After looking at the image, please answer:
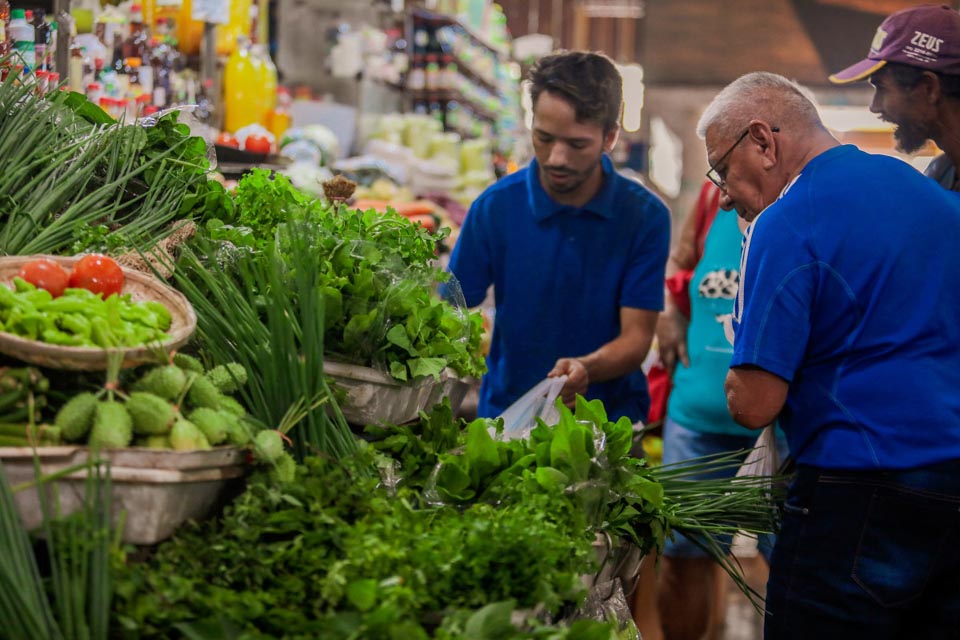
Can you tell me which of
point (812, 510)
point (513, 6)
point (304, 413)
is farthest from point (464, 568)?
point (513, 6)

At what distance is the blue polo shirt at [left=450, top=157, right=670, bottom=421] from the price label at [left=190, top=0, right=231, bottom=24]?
145cm

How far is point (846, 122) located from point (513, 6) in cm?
610

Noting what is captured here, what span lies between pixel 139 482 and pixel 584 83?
6.77 ft

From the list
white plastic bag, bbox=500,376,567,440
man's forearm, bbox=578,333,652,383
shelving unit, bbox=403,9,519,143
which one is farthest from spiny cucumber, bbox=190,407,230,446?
shelving unit, bbox=403,9,519,143

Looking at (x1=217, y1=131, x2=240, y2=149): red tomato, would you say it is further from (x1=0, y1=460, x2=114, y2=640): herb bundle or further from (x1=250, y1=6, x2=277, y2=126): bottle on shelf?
(x1=0, y1=460, x2=114, y2=640): herb bundle

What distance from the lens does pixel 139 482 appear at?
150 cm

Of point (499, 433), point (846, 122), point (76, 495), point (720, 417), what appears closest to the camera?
point (76, 495)

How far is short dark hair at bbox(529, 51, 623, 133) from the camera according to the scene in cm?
320

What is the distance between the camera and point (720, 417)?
12.6 ft

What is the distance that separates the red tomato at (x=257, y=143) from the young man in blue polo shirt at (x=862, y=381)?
7.86ft

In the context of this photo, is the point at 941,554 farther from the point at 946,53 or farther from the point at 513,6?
the point at 513,6

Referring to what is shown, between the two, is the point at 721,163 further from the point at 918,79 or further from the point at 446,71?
the point at 446,71

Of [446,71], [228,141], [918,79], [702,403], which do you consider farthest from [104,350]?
[446,71]

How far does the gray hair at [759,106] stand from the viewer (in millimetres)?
2422
